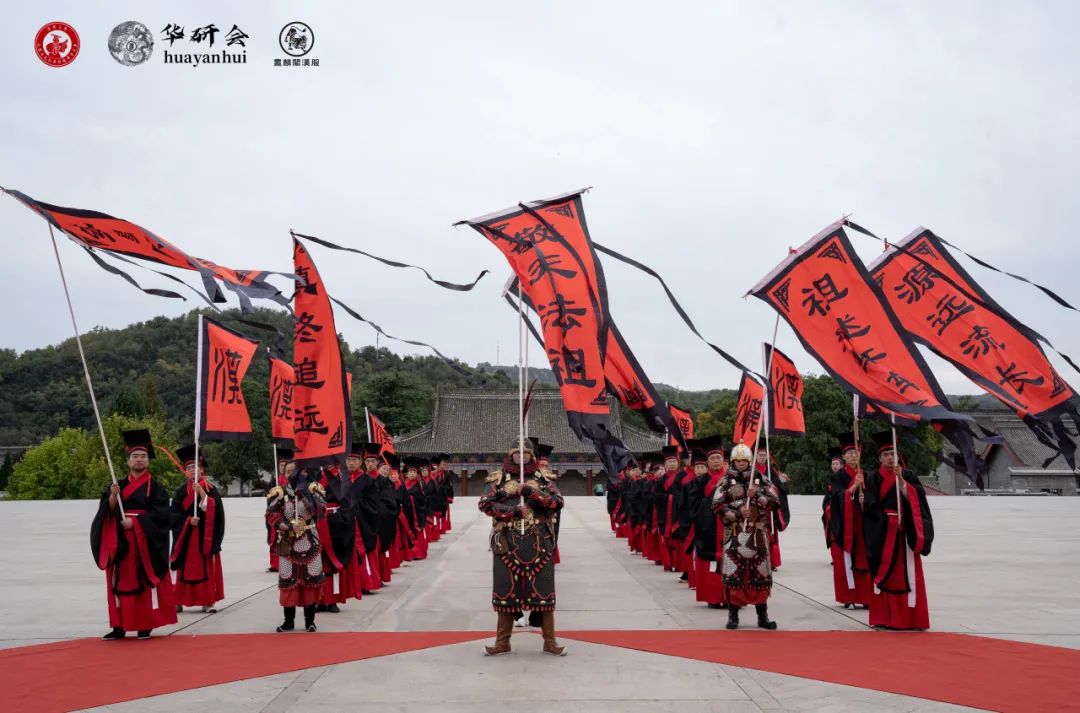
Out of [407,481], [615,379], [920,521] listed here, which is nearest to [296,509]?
[615,379]

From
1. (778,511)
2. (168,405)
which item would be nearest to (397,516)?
(778,511)

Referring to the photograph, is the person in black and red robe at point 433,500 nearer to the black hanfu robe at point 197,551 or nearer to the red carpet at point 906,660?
the black hanfu robe at point 197,551

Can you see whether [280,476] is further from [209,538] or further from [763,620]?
[763,620]

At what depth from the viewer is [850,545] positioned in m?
9.45

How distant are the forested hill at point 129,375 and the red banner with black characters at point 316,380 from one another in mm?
59687

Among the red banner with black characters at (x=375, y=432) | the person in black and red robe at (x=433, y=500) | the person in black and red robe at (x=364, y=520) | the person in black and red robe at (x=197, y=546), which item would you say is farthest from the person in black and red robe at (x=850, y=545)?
the red banner with black characters at (x=375, y=432)

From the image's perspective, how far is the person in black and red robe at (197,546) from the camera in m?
9.52

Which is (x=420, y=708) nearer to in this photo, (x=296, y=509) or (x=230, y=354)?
(x=296, y=509)

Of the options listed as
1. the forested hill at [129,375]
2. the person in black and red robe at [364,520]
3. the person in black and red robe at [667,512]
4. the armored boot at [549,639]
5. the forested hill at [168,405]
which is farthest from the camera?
the forested hill at [129,375]

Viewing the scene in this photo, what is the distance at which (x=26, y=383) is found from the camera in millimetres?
92375

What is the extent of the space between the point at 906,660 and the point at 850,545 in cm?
273

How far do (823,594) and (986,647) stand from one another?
3.62m

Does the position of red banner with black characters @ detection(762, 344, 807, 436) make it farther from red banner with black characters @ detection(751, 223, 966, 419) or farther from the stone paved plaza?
red banner with black characters @ detection(751, 223, 966, 419)

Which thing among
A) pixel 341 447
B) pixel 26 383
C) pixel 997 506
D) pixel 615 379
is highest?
pixel 26 383
